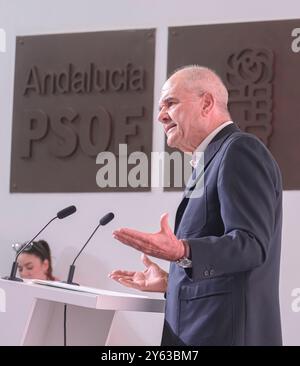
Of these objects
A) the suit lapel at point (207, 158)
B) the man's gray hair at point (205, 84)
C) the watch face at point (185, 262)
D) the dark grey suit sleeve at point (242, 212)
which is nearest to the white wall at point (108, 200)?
the man's gray hair at point (205, 84)

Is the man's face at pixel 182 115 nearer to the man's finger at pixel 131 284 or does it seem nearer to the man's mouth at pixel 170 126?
the man's mouth at pixel 170 126

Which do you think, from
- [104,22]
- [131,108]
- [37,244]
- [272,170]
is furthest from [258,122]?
[272,170]

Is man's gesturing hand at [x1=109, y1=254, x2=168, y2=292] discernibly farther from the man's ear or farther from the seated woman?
the seated woman

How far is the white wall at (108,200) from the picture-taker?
453 centimetres

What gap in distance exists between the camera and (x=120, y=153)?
474 centimetres

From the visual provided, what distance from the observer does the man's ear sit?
249cm

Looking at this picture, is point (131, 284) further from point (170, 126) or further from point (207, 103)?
point (207, 103)
